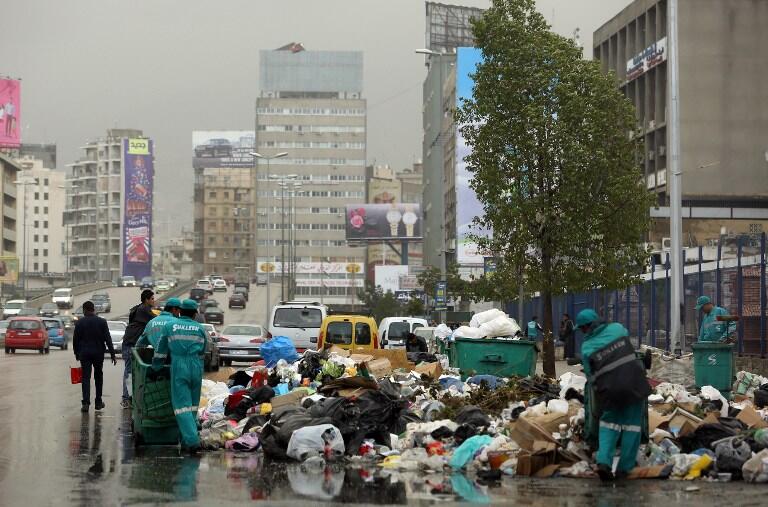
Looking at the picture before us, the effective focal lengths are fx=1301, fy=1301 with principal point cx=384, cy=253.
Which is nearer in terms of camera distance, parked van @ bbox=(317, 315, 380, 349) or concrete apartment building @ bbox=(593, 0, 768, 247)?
parked van @ bbox=(317, 315, 380, 349)

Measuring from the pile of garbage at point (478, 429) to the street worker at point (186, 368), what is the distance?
578 mm

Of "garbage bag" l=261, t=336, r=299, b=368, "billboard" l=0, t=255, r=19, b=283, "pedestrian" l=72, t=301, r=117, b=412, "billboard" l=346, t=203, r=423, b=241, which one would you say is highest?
"billboard" l=346, t=203, r=423, b=241

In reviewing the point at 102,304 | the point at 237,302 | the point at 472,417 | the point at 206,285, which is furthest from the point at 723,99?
the point at 206,285

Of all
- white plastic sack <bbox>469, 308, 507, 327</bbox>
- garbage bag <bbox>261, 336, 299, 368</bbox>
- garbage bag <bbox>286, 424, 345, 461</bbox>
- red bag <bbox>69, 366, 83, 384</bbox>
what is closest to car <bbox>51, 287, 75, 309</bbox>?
garbage bag <bbox>261, 336, 299, 368</bbox>

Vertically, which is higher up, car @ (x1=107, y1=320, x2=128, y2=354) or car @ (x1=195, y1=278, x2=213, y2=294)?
car @ (x1=195, y1=278, x2=213, y2=294)

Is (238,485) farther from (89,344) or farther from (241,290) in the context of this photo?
(241,290)

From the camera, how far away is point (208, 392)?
18375mm

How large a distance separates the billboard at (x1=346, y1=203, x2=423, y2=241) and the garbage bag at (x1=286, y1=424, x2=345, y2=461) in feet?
454

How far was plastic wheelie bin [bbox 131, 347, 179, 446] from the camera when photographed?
549 inches

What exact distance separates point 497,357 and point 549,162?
524 centimetres

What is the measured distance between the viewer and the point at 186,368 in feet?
43.7

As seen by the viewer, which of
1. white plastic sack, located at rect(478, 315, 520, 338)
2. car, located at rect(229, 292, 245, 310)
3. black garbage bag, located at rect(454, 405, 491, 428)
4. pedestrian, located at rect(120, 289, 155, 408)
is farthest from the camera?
car, located at rect(229, 292, 245, 310)

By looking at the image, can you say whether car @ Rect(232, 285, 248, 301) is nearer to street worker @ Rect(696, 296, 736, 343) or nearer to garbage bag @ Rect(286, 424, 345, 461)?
street worker @ Rect(696, 296, 736, 343)

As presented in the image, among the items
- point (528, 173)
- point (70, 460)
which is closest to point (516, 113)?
point (528, 173)
